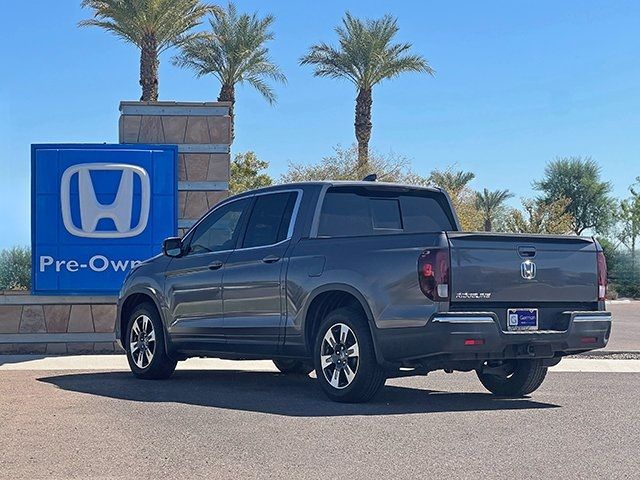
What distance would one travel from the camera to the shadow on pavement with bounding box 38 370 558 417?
9797 mm

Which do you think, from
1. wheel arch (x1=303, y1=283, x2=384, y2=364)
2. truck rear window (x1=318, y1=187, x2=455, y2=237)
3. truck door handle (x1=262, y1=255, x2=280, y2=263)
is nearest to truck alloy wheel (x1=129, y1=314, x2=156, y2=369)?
truck door handle (x1=262, y1=255, x2=280, y2=263)

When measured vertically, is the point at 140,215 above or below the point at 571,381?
above

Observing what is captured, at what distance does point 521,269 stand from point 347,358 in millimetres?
1689

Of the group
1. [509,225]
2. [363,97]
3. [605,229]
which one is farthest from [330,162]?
[605,229]

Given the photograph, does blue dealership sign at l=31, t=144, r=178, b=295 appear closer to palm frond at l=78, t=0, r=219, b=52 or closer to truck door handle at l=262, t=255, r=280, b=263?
truck door handle at l=262, t=255, r=280, b=263

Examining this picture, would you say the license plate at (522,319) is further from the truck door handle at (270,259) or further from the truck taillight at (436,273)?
the truck door handle at (270,259)

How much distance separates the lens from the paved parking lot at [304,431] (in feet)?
23.2

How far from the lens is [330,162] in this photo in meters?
51.8

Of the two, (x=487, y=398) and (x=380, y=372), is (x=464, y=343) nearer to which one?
(x=380, y=372)

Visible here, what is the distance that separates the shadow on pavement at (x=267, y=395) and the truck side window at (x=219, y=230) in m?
1.44

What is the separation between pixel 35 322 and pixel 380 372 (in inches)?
299

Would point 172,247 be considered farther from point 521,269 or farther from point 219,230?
point 521,269

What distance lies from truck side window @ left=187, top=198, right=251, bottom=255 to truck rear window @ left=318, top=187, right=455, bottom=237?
1.16 m

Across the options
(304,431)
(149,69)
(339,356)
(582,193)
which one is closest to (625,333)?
(339,356)
